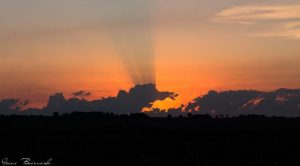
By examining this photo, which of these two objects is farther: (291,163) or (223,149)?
(223,149)

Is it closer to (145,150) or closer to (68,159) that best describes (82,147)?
(145,150)

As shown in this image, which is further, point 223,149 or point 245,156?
point 223,149

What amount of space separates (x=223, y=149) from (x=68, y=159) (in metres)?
17.2

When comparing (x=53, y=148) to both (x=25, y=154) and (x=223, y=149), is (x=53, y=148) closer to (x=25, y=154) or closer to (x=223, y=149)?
(x=25, y=154)

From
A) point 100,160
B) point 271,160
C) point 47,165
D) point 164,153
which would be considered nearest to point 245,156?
point 271,160

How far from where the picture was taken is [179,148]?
64938mm

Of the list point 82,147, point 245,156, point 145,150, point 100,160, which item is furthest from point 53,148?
point 245,156

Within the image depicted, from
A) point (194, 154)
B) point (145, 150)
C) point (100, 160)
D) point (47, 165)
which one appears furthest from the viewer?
point (145, 150)

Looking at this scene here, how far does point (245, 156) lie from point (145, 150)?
34.7ft

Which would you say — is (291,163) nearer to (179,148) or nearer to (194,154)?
(194,154)

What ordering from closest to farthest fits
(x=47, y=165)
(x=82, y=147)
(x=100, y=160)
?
(x=47, y=165) < (x=100, y=160) < (x=82, y=147)

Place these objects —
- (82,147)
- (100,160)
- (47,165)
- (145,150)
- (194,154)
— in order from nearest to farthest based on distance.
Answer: (47,165) → (100,160) → (194,154) → (145,150) → (82,147)

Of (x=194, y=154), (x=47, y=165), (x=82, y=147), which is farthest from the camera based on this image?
(x=82, y=147)

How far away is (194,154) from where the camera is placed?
189ft
